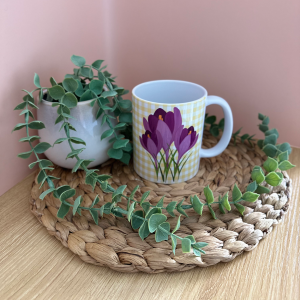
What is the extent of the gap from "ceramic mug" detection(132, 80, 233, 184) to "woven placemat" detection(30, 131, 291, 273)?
0.07 feet

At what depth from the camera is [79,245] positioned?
389 millimetres

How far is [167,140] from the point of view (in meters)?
0.47

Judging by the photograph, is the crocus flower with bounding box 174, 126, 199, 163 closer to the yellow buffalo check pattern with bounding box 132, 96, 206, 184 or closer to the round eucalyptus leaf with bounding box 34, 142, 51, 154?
the yellow buffalo check pattern with bounding box 132, 96, 206, 184

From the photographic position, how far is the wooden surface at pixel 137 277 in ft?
1.15

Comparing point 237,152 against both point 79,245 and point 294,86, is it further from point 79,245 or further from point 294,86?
point 79,245

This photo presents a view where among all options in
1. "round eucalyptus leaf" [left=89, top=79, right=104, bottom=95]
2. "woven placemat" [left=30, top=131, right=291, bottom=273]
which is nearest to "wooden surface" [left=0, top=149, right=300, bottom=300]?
"woven placemat" [left=30, top=131, right=291, bottom=273]

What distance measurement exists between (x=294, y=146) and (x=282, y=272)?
1.12 ft

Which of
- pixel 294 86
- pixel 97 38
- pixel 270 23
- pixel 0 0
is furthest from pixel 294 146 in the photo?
pixel 0 0

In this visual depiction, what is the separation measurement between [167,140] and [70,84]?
0.16 m

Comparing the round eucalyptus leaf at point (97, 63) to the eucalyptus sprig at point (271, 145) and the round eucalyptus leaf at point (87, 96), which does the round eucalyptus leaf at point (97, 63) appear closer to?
the round eucalyptus leaf at point (87, 96)

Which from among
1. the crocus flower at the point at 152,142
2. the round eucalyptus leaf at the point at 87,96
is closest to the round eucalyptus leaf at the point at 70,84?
the round eucalyptus leaf at the point at 87,96

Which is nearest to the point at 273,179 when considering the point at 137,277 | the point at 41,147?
the point at 137,277

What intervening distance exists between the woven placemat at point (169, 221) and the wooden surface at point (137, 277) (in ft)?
0.04

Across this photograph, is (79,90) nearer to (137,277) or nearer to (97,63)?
(97,63)
